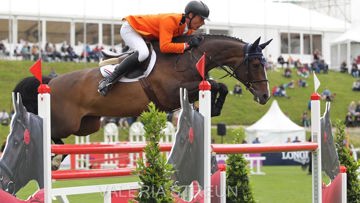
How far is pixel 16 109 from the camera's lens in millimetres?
3992

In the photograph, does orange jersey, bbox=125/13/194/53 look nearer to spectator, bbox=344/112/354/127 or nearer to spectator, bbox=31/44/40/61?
spectator, bbox=344/112/354/127

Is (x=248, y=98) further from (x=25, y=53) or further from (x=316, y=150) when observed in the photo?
(x=316, y=150)

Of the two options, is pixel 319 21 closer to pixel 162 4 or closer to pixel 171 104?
pixel 162 4

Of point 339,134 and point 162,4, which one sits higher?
point 162,4

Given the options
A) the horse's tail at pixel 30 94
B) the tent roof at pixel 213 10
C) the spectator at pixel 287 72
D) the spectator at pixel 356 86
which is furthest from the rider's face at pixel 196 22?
the spectator at pixel 356 86

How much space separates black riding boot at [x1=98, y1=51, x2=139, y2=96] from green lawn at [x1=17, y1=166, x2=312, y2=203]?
1055 mm

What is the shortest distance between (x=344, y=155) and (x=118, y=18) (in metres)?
23.9

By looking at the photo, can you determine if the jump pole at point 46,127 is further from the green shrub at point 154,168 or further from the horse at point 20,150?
the green shrub at point 154,168

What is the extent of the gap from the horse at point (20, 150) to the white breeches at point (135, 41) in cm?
191

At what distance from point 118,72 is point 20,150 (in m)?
1.88

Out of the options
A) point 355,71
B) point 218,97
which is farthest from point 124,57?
point 355,71

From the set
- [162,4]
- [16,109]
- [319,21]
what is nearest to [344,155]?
[16,109]

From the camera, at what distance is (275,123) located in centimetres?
2109

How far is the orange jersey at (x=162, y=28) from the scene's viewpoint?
18.8ft
